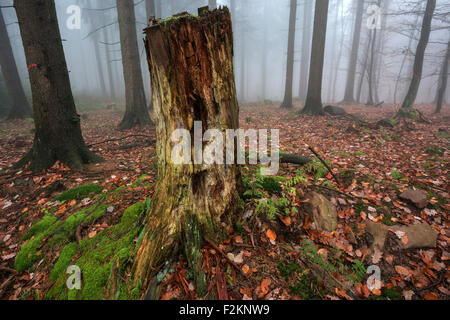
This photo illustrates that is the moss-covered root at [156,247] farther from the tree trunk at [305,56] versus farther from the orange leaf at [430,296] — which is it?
the tree trunk at [305,56]

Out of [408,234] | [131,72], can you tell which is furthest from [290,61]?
[408,234]

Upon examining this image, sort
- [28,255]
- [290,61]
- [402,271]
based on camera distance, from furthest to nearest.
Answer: [290,61]
[28,255]
[402,271]

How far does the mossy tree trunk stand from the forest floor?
0.90 ft

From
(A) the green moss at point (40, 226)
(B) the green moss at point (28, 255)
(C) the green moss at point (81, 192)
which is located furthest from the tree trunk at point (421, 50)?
(B) the green moss at point (28, 255)

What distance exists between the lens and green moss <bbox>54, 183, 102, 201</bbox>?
140 inches

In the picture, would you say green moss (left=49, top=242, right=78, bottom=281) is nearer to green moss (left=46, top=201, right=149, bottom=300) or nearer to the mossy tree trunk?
green moss (left=46, top=201, right=149, bottom=300)

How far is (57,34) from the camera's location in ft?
14.2

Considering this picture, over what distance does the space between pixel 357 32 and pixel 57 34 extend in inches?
901

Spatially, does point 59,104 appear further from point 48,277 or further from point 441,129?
point 441,129

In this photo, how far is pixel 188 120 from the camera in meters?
2.24

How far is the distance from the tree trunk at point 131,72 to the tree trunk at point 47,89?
4.06m

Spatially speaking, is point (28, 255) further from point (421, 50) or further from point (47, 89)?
point (421, 50)

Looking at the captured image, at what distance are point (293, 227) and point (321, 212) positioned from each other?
21.1 inches
